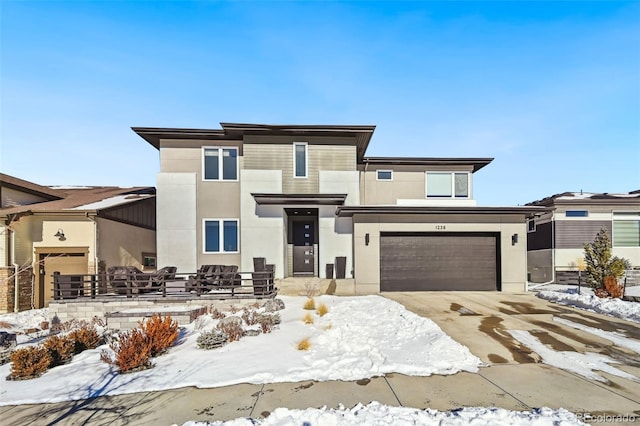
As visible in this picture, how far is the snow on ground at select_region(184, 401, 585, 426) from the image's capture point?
3.80 meters

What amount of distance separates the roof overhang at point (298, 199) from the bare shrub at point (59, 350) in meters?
8.67

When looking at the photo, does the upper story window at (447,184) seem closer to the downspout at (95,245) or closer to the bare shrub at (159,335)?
the bare shrub at (159,335)

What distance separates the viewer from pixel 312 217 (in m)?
16.2

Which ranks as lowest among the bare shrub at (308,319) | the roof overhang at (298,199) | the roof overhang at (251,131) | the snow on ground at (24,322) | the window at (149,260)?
the snow on ground at (24,322)

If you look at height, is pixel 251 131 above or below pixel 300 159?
above

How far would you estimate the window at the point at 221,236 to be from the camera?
14.9m

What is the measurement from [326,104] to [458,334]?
47.7 feet

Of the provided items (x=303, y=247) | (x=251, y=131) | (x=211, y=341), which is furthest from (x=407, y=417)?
(x=251, y=131)

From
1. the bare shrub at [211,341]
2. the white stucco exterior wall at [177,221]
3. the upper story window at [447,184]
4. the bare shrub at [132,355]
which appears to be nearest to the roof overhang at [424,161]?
the upper story window at [447,184]

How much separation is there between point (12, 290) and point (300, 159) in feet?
42.7

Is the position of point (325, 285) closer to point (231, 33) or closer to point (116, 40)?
Answer: point (231, 33)

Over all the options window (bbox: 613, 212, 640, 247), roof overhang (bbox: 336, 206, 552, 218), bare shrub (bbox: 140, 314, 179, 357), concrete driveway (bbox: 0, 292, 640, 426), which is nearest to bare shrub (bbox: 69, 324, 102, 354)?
bare shrub (bbox: 140, 314, 179, 357)

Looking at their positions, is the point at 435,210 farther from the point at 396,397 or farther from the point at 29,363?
the point at 29,363

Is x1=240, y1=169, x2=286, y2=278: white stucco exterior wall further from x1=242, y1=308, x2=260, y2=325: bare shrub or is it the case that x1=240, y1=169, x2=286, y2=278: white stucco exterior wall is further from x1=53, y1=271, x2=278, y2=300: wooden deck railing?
→ x1=242, y1=308, x2=260, y2=325: bare shrub
